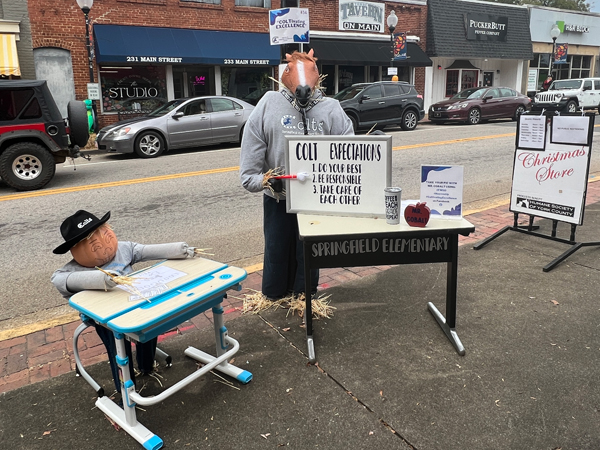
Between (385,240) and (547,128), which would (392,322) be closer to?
(385,240)

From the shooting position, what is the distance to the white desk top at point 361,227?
10.1 feet

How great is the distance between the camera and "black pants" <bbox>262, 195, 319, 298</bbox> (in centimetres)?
370

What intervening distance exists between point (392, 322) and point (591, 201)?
479 centimetres

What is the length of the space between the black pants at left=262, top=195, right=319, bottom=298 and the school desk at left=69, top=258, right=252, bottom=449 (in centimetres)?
84

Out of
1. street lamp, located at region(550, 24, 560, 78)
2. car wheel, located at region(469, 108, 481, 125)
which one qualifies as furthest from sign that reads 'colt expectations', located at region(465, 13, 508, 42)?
car wheel, located at region(469, 108, 481, 125)

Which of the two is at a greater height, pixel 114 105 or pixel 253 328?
pixel 114 105

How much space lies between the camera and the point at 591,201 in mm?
6930

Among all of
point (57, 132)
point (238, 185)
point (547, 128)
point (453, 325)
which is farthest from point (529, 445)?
point (57, 132)

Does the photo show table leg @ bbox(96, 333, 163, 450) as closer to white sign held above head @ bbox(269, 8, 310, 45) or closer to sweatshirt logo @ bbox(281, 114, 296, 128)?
sweatshirt logo @ bbox(281, 114, 296, 128)

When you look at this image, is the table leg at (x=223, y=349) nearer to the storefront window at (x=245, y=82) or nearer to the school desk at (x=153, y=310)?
the school desk at (x=153, y=310)

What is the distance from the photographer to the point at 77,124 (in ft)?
30.7

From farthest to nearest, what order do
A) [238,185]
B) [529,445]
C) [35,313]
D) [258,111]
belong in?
[238,185]
[35,313]
[258,111]
[529,445]

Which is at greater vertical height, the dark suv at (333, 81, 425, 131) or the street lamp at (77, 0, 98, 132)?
the street lamp at (77, 0, 98, 132)

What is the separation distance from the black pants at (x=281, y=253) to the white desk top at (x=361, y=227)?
1.20 feet
